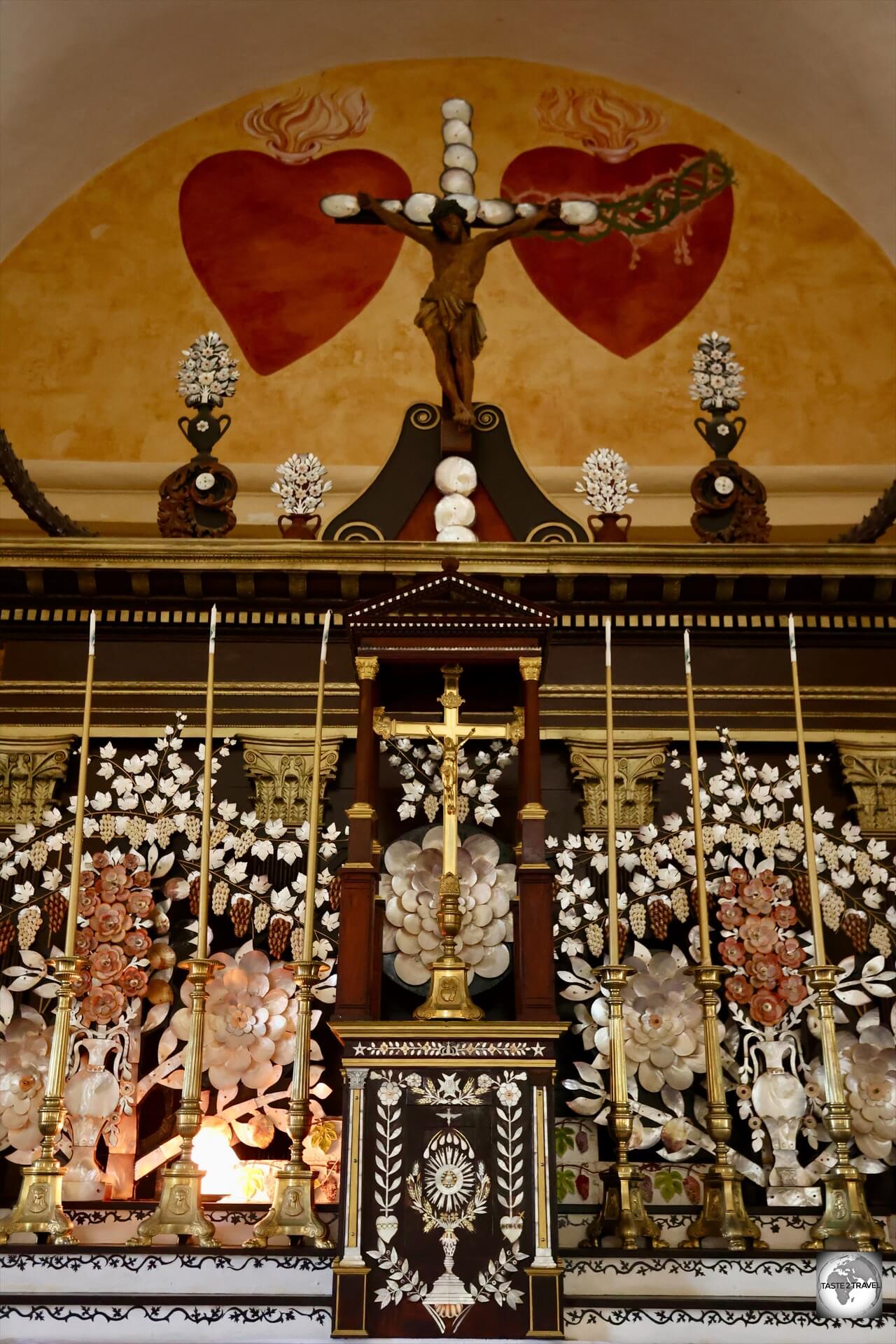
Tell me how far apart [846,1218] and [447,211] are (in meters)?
4.31

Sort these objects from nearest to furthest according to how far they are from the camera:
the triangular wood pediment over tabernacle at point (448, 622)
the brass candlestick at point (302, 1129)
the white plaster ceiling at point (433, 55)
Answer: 1. the brass candlestick at point (302, 1129)
2. the triangular wood pediment over tabernacle at point (448, 622)
3. the white plaster ceiling at point (433, 55)

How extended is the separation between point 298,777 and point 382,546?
101 centimetres

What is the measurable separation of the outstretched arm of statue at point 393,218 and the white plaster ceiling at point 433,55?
241cm

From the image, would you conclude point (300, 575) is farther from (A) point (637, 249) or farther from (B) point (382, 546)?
(A) point (637, 249)

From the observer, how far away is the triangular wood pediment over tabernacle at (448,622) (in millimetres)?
5617

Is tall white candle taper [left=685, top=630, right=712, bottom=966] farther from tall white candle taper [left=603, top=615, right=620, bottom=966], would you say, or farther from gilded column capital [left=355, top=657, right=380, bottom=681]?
gilded column capital [left=355, top=657, right=380, bottom=681]

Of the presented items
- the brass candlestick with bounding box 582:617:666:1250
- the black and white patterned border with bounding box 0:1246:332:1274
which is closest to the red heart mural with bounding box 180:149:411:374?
the brass candlestick with bounding box 582:617:666:1250

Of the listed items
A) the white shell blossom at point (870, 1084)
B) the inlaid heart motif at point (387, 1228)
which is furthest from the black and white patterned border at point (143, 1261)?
the white shell blossom at point (870, 1084)

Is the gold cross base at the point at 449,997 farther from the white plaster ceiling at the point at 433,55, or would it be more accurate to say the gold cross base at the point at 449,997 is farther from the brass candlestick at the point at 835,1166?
the white plaster ceiling at the point at 433,55

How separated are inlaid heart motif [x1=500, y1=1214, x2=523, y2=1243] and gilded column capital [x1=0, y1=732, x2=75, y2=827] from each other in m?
2.79

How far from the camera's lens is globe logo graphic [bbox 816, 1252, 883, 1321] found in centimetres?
485

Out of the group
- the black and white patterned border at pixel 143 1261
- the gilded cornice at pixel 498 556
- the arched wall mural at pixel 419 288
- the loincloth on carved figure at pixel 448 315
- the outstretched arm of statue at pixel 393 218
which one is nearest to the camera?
the black and white patterned border at pixel 143 1261

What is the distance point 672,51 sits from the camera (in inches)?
366

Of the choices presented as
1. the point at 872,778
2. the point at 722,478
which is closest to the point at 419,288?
the point at 722,478
